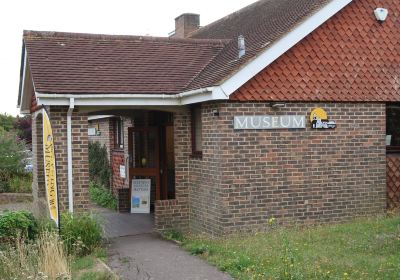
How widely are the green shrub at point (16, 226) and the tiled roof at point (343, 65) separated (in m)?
4.32

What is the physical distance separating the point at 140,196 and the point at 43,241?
6770 mm

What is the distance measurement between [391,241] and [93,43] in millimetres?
7523

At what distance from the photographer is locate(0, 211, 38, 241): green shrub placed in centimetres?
957

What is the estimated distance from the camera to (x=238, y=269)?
800 cm

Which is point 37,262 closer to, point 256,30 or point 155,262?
point 155,262

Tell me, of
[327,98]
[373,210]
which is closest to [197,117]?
[327,98]

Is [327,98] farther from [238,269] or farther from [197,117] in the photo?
[238,269]

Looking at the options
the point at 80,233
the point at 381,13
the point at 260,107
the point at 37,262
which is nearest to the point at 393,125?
the point at 381,13

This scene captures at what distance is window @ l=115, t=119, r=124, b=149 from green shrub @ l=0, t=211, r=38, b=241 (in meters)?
8.10

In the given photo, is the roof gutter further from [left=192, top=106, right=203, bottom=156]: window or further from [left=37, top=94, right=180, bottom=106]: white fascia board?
[left=192, top=106, right=203, bottom=156]: window

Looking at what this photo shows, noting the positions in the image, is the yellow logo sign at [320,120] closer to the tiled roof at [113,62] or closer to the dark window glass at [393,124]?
the dark window glass at [393,124]

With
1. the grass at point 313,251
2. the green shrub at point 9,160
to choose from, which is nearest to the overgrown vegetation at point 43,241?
the grass at point 313,251

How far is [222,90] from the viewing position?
10.1m

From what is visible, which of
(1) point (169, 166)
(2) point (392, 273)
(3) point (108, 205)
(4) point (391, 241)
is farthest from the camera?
(3) point (108, 205)
